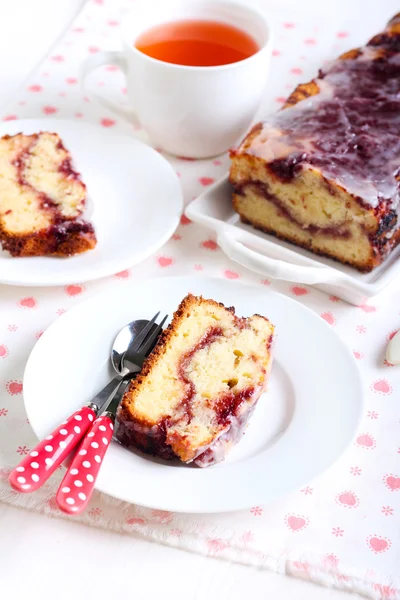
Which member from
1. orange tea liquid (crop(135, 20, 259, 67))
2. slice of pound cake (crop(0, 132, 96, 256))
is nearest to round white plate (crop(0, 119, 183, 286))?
slice of pound cake (crop(0, 132, 96, 256))

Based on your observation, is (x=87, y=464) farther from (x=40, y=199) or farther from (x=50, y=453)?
(x=40, y=199)

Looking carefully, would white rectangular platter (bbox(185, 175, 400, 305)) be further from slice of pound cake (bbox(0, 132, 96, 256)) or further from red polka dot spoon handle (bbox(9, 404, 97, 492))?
red polka dot spoon handle (bbox(9, 404, 97, 492))

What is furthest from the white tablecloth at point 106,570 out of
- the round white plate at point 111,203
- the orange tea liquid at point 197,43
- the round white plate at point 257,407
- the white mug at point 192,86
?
the orange tea liquid at point 197,43

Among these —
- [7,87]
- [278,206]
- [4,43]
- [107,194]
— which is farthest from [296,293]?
[4,43]

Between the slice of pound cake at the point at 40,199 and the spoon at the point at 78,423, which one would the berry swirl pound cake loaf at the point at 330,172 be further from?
the spoon at the point at 78,423

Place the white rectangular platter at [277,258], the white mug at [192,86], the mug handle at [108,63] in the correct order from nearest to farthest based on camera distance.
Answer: the white rectangular platter at [277,258], the white mug at [192,86], the mug handle at [108,63]

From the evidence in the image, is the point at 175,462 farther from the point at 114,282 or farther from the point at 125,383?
the point at 114,282

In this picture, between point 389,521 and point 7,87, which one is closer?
point 389,521
